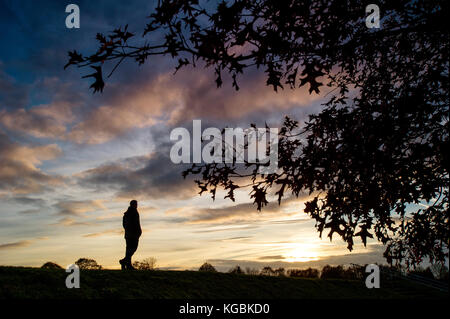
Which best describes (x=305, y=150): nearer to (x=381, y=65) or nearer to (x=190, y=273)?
(x=381, y=65)

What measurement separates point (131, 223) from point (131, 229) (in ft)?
0.73

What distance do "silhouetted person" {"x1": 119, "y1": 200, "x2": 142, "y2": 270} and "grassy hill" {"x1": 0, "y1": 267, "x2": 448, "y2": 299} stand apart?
0.96 meters

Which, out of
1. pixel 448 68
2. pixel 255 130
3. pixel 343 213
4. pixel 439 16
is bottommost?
pixel 343 213

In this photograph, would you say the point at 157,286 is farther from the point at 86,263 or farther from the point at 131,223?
the point at 86,263

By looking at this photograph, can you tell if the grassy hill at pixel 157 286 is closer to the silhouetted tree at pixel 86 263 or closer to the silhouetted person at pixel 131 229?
the silhouetted person at pixel 131 229

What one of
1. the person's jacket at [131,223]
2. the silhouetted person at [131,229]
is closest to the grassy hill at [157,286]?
the silhouetted person at [131,229]

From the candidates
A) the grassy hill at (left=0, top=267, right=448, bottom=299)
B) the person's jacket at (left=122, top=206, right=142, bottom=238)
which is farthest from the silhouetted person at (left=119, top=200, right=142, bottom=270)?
the grassy hill at (left=0, top=267, right=448, bottom=299)

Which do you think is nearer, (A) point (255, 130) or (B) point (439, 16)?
(B) point (439, 16)

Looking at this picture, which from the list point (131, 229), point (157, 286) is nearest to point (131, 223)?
point (131, 229)

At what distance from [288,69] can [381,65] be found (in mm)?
2465

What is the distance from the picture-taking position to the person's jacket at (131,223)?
1132 cm

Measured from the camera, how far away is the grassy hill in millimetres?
7754

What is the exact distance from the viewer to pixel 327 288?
17688 millimetres
